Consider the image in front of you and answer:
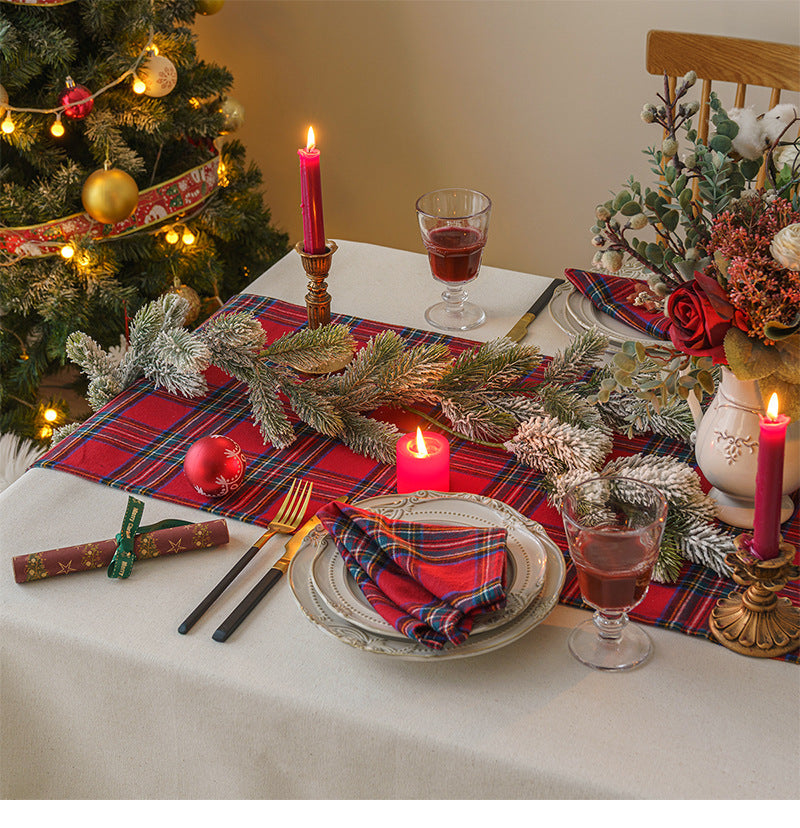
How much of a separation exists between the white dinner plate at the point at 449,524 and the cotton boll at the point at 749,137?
0.38 m

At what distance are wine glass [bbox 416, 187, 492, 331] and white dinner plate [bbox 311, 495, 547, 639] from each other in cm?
40

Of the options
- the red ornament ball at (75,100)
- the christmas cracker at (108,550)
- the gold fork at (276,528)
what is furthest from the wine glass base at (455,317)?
the red ornament ball at (75,100)

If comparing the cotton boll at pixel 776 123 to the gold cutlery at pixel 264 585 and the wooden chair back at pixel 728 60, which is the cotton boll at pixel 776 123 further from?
the wooden chair back at pixel 728 60

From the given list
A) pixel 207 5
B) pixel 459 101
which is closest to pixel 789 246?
pixel 207 5

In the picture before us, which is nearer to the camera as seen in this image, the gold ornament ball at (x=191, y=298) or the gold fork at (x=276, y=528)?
the gold fork at (x=276, y=528)

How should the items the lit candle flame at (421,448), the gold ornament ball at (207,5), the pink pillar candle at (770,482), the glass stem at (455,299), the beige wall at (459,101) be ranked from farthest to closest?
the beige wall at (459,101)
the gold ornament ball at (207,5)
the glass stem at (455,299)
the lit candle flame at (421,448)
the pink pillar candle at (770,482)

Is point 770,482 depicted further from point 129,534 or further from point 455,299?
point 455,299

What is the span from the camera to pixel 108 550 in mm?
881

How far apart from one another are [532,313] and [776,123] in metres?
0.52

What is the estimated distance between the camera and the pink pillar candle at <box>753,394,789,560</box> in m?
0.68

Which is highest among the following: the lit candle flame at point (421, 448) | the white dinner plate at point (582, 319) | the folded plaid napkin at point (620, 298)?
the folded plaid napkin at point (620, 298)

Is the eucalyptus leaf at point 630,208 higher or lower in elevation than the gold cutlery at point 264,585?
higher

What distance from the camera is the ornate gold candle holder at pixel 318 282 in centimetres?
109

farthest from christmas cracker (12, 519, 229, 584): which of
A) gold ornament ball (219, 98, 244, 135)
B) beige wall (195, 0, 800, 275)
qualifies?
beige wall (195, 0, 800, 275)
